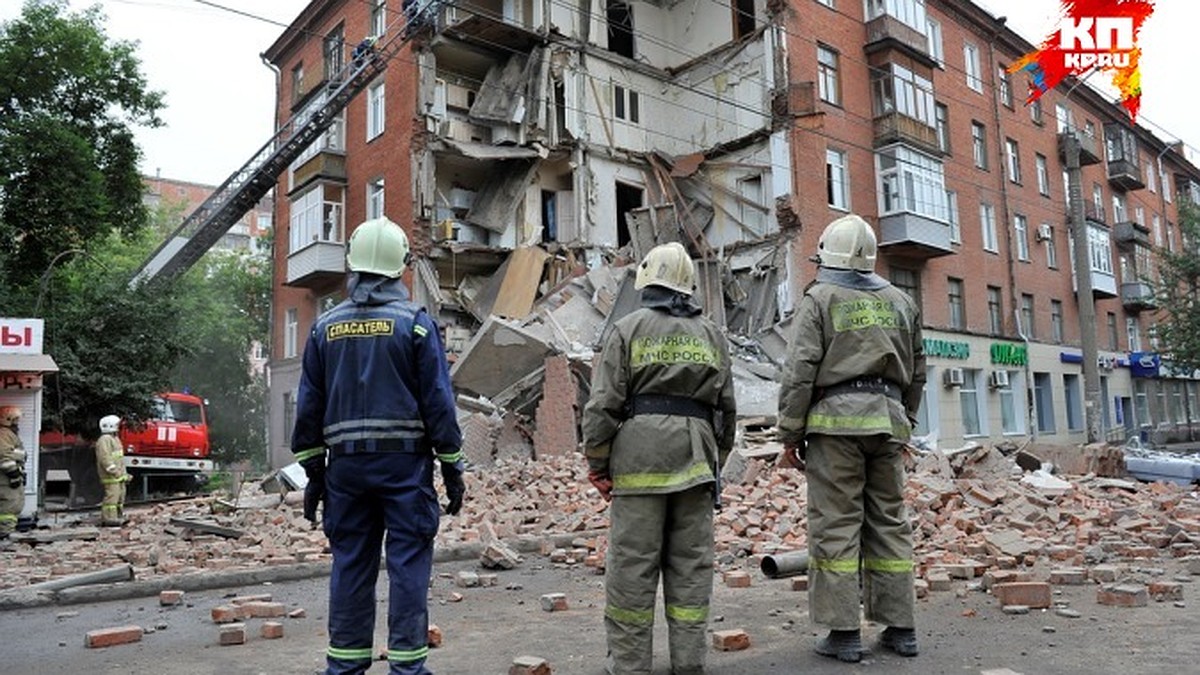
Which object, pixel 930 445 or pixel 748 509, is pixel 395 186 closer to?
pixel 930 445

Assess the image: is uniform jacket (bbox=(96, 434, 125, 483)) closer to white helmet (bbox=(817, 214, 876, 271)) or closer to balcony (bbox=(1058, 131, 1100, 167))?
white helmet (bbox=(817, 214, 876, 271))

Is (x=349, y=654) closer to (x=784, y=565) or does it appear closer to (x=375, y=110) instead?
(x=784, y=565)

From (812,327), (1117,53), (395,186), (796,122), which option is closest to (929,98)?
(796,122)

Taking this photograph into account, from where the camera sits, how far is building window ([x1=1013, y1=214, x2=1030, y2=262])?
1264 inches

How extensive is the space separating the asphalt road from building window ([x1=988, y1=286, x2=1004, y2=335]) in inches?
1042

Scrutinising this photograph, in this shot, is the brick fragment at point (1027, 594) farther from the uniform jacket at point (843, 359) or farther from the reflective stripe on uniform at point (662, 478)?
the reflective stripe on uniform at point (662, 478)

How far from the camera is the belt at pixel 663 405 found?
13.1 feet

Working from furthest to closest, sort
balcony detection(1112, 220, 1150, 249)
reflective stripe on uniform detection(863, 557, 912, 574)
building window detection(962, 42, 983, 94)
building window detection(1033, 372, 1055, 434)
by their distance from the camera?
balcony detection(1112, 220, 1150, 249), building window detection(1033, 372, 1055, 434), building window detection(962, 42, 983, 94), reflective stripe on uniform detection(863, 557, 912, 574)

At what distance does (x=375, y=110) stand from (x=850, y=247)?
2356cm

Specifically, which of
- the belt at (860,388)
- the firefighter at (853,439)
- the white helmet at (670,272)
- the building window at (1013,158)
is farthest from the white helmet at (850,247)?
the building window at (1013,158)

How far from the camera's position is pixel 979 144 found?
3109 centimetres

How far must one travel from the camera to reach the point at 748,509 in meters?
8.80

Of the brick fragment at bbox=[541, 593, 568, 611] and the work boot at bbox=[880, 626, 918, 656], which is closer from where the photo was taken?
the work boot at bbox=[880, 626, 918, 656]

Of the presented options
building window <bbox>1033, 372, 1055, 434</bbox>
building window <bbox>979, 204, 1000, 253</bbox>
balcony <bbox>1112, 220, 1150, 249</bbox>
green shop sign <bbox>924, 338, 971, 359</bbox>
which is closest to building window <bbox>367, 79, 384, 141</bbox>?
green shop sign <bbox>924, 338, 971, 359</bbox>
